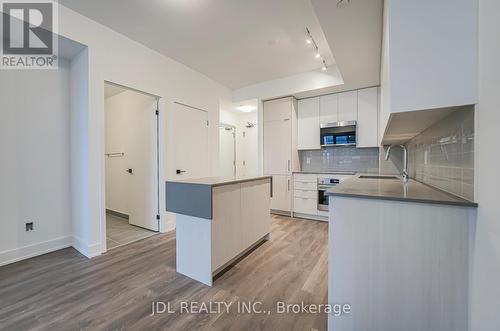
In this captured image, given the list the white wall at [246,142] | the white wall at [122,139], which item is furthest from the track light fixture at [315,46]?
the white wall at [246,142]

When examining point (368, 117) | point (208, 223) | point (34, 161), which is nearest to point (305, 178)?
point (368, 117)

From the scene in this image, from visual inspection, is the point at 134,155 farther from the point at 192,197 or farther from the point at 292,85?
the point at 292,85

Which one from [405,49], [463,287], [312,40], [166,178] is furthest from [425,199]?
[166,178]

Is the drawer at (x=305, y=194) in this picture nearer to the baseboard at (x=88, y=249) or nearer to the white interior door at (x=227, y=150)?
the white interior door at (x=227, y=150)

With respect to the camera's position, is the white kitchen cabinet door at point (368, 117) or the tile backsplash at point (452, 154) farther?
the white kitchen cabinet door at point (368, 117)

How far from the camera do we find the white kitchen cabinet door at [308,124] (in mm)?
4262

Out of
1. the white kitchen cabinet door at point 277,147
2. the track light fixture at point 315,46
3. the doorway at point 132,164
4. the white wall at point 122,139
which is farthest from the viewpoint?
the white kitchen cabinet door at point 277,147

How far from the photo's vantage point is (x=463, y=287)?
104 centimetres

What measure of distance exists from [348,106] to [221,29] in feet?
8.64

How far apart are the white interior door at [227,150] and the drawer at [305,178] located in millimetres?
2212

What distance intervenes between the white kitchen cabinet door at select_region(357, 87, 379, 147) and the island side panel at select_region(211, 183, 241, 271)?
2.76 metres

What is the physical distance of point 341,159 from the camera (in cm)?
425

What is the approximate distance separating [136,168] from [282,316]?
10.5 ft

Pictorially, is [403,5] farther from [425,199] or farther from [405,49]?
[425,199]
